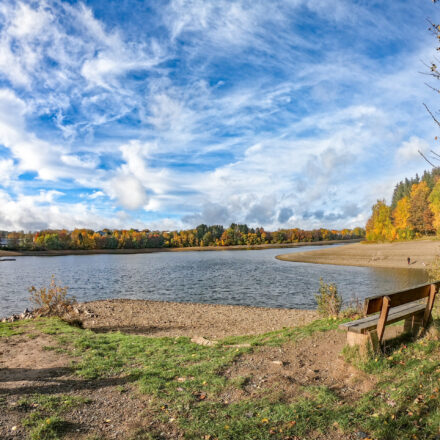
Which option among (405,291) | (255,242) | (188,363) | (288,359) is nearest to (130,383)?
(188,363)

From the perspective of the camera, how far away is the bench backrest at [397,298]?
590 centimetres

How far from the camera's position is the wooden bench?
6.07 m

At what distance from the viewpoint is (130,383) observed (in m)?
6.16

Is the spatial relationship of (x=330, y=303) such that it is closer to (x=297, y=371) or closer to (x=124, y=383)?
(x=297, y=371)

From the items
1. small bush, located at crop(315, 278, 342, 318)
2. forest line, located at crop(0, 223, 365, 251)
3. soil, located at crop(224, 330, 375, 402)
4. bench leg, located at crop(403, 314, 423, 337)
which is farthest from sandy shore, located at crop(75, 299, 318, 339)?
forest line, located at crop(0, 223, 365, 251)

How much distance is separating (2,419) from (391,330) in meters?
8.06

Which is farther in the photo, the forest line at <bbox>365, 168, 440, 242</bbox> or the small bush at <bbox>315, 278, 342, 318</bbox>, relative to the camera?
the forest line at <bbox>365, 168, 440, 242</bbox>

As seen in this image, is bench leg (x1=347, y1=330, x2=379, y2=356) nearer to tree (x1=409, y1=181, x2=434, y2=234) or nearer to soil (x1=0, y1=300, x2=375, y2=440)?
soil (x1=0, y1=300, x2=375, y2=440)

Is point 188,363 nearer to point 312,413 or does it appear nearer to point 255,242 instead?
point 312,413

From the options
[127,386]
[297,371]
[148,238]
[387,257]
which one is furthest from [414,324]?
[148,238]

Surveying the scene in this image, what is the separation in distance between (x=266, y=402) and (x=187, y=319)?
1246cm

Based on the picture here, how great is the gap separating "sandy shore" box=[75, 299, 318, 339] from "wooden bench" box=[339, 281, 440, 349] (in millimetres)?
6743

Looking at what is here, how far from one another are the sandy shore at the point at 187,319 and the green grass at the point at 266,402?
578 centimetres

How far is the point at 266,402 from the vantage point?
496 cm
